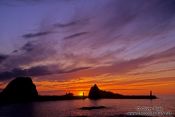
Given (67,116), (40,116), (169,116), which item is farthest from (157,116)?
(40,116)

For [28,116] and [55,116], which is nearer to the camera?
[55,116]

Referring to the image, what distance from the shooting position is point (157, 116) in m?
88.2

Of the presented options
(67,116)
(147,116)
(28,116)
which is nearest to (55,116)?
(67,116)

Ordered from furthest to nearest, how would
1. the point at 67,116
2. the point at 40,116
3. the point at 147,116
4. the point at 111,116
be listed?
the point at 40,116
the point at 67,116
the point at 111,116
the point at 147,116

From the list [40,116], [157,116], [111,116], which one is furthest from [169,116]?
[40,116]

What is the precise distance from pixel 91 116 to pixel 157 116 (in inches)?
879

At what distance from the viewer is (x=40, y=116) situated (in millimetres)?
108750

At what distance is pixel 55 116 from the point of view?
104 meters

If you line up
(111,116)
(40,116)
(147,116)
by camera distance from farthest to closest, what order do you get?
(40,116) → (111,116) → (147,116)

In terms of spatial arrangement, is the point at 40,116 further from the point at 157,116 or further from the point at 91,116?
the point at 157,116

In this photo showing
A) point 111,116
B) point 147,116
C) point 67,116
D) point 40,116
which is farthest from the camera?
point 40,116

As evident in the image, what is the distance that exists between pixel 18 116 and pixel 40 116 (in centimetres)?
1111

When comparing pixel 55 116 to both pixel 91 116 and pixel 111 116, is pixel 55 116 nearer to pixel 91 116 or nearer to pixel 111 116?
pixel 91 116

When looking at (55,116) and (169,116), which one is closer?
(169,116)
